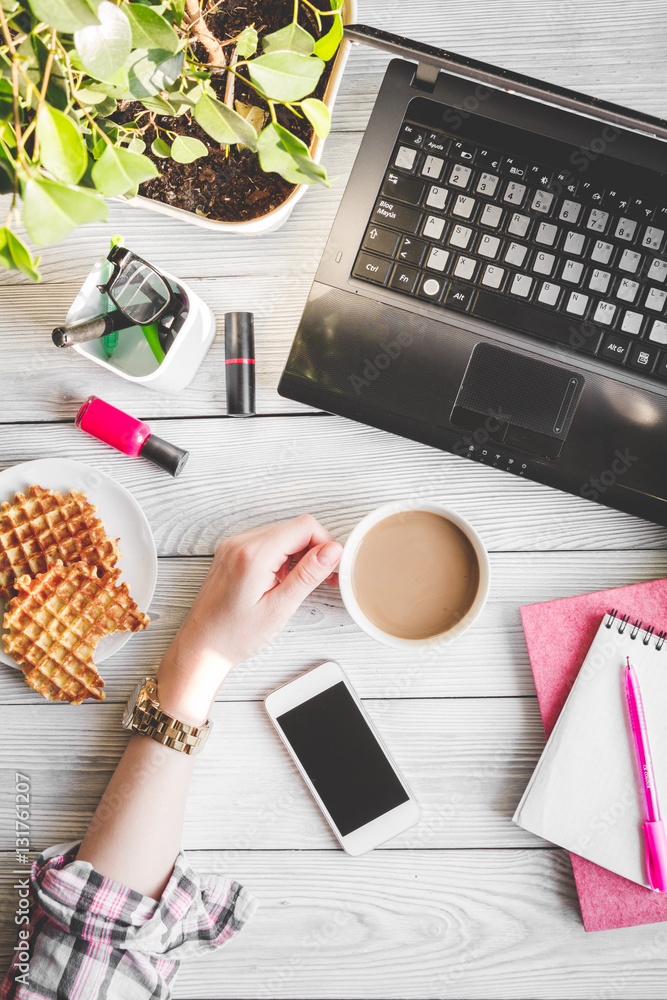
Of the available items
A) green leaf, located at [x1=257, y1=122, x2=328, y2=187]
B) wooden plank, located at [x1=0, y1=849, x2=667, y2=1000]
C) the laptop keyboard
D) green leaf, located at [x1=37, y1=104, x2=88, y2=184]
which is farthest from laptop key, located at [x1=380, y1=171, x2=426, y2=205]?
wooden plank, located at [x1=0, y1=849, x2=667, y2=1000]

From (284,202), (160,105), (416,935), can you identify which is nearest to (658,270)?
(284,202)

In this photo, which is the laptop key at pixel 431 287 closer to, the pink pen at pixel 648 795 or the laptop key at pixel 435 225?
the laptop key at pixel 435 225

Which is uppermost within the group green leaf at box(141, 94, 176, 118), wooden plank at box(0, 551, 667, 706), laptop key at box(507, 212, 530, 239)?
laptop key at box(507, 212, 530, 239)

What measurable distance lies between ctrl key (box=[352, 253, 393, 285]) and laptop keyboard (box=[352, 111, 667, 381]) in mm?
11

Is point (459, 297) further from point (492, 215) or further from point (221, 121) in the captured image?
point (221, 121)

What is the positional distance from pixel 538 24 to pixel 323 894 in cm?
111

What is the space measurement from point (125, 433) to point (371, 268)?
36 centimetres

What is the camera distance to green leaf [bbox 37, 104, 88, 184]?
335 mm

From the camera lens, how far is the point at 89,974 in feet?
2.41

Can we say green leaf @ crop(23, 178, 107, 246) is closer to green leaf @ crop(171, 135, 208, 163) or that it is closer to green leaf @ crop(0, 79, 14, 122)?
green leaf @ crop(0, 79, 14, 122)

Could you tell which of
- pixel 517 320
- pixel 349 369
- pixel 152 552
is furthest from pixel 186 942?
pixel 517 320

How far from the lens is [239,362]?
79 cm

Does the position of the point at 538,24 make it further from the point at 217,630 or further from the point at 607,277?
the point at 217,630

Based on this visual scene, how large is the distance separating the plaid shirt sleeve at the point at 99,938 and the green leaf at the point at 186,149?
2.58 feet
